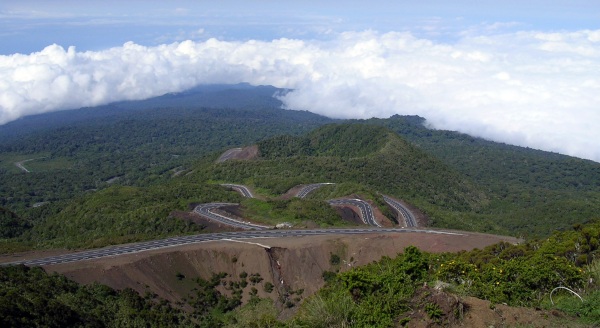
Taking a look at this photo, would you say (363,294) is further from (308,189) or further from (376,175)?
(376,175)

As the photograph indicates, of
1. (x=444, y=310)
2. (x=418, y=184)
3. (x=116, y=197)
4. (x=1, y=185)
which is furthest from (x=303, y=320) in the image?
(x=1, y=185)

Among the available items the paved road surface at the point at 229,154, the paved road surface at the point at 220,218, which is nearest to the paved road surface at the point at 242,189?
the paved road surface at the point at 220,218

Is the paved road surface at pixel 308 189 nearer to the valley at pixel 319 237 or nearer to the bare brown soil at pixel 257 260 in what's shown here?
the valley at pixel 319 237

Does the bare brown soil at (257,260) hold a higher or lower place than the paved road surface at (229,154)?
lower

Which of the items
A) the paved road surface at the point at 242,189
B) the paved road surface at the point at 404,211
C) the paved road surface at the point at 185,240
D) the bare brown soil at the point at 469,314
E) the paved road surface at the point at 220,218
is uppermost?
the bare brown soil at the point at 469,314

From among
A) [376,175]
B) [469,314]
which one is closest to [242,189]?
[376,175]

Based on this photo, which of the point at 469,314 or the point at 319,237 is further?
the point at 319,237
